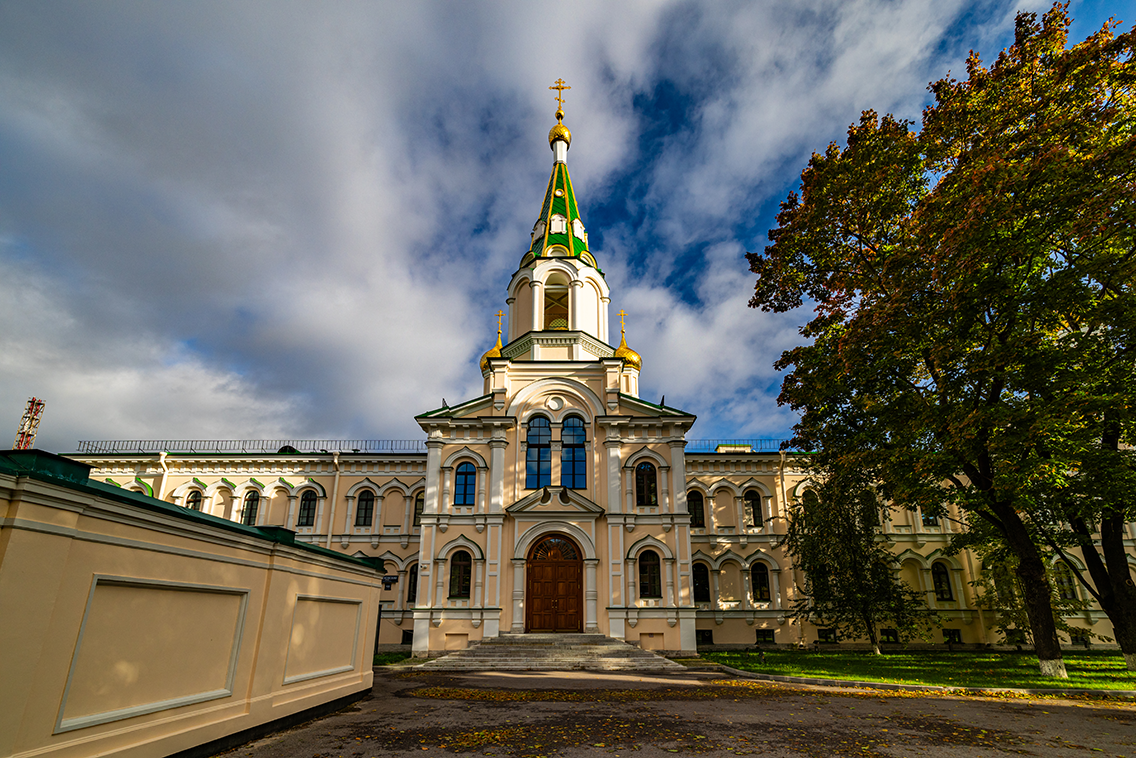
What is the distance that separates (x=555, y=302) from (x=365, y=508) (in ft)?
42.6

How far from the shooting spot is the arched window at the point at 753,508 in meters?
26.2

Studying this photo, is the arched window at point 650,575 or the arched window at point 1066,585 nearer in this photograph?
the arched window at point 650,575

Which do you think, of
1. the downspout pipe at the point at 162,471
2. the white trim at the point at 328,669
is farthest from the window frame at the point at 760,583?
the downspout pipe at the point at 162,471

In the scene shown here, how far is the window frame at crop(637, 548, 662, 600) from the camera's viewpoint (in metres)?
19.8

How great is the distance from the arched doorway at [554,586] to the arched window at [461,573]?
6.84 ft

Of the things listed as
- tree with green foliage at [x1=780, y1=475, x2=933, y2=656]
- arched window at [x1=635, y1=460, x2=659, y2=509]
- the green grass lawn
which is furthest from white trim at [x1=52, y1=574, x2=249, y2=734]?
tree with green foliage at [x1=780, y1=475, x2=933, y2=656]

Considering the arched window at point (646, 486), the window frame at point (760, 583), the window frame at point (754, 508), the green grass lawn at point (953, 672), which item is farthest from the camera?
the window frame at point (754, 508)

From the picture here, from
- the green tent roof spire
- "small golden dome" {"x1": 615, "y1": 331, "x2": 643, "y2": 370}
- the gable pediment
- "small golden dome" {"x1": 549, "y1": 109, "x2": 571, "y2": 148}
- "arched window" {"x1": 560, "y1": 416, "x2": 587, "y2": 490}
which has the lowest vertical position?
the gable pediment

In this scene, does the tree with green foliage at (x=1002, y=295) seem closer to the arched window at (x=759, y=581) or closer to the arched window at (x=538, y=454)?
the arched window at (x=538, y=454)

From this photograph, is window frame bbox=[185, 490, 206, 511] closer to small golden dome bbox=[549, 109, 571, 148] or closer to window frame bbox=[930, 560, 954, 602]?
small golden dome bbox=[549, 109, 571, 148]

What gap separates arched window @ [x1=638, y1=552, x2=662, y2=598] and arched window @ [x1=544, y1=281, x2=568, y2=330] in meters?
10.3

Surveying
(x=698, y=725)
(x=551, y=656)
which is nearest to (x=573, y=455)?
(x=551, y=656)

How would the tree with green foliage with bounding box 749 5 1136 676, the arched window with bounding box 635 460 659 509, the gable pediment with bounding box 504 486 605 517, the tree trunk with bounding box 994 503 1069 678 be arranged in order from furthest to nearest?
the arched window with bounding box 635 460 659 509, the gable pediment with bounding box 504 486 605 517, the tree trunk with bounding box 994 503 1069 678, the tree with green foliage with bounding box 749 5 1136 676

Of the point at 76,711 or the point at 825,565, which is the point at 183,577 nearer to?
the point at 76,711
